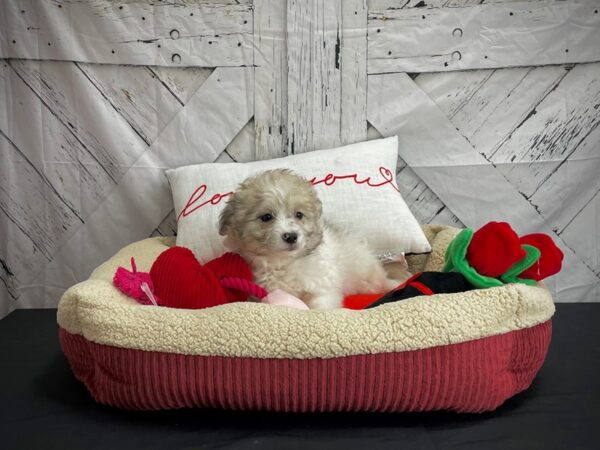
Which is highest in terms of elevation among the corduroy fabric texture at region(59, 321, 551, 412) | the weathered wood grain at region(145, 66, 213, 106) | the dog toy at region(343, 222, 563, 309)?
the weathered wood grain at region(145, 66, 213, 106)

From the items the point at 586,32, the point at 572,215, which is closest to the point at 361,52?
the point at 586,32

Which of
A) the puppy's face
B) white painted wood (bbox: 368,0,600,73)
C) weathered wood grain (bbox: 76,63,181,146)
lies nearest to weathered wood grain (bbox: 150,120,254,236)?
weathered wood grain (bbox: 76,63,181,146)

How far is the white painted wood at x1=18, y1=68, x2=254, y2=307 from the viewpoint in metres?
2.75

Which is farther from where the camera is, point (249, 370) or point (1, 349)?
point (1, 349)

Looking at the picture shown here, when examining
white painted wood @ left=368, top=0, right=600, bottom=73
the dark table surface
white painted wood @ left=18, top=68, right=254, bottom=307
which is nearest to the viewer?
the dark table surface

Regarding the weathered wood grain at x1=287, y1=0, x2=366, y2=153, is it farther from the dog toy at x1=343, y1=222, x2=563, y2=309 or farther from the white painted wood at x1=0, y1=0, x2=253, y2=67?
the dog toy at x1=343, y1=222, x2=563, y2=309

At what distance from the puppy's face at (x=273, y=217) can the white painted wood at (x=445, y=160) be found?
0.87 metres

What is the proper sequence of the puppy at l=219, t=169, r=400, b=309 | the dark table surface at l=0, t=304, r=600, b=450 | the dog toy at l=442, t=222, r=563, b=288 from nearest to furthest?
the dark table surface at l=0, t=304, r=600, b=450
the dog toy at l=442, t=222, r=563, b=288
the puppy at l=219, t=169, r=400, b=309

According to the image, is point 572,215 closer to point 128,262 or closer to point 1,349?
point 128,262

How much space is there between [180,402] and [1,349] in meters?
1.03

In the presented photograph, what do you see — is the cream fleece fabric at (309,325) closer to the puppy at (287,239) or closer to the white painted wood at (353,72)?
the puppy at (287,239)

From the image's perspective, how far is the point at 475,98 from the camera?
9.01 ft

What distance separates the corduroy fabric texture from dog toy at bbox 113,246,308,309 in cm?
32

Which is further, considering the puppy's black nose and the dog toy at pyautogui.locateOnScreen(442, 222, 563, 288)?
the puppy's black nose
